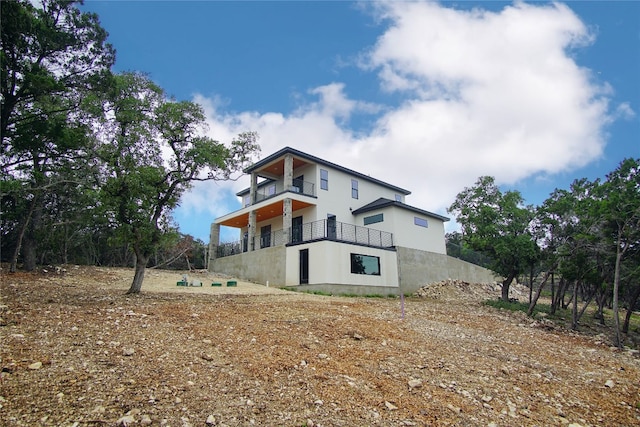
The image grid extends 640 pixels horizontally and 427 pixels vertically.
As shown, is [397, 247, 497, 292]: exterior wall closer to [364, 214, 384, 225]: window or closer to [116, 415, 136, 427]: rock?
[364, 214, 384, 225]: window

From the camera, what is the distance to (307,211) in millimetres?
25266

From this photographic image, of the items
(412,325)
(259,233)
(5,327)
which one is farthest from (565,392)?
(259,233)

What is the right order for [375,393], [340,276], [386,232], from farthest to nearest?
1. [386,232]
2. [340,276]
3. [375,393]

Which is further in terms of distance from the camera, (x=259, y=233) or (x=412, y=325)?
(x=259, y=233)

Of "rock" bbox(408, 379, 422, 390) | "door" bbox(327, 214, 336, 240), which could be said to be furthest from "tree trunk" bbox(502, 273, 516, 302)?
"rock" bbox(408, 379, 422, 390)

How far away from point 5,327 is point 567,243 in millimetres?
19077

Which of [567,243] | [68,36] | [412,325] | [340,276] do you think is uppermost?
[68,36]

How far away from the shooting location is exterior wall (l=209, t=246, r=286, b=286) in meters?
22.5

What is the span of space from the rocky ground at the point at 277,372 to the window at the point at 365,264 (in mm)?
10699

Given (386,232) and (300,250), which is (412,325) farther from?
(386,232)

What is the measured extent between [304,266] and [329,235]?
3.21m

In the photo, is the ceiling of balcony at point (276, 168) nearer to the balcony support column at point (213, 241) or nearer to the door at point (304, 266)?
the balcony support column at point (213, 241)

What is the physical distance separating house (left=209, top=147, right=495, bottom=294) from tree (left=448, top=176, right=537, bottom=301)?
4.51 metres

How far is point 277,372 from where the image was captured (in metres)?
5.81
